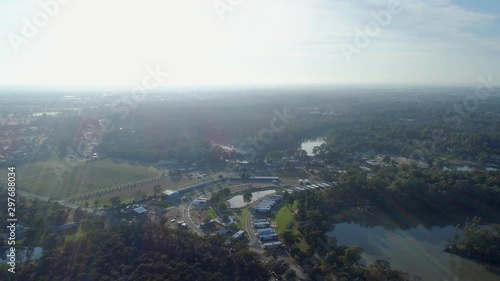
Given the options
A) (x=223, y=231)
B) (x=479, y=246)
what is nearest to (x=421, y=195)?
(x=479, y=246)

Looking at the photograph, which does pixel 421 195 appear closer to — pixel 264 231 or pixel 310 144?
pixel 264 231

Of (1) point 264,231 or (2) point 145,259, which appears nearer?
(2) point 145,259

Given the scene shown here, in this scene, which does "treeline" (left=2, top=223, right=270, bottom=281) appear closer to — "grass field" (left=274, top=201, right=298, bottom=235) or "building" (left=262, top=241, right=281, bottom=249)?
"building" (left=262, top=241, right=281, bottom=249)

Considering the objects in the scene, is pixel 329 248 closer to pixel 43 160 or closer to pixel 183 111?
pixel 43 160

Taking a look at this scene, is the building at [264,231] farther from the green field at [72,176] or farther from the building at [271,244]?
the green field at [72,176]

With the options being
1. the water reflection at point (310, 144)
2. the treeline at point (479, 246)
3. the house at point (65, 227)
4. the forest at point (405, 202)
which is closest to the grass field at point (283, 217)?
the forest at point (405, 202)

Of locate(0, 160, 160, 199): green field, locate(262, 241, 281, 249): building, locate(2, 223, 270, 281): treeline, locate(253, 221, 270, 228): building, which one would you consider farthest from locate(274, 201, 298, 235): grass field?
locate(0, 160, 160, 199): green field
